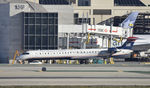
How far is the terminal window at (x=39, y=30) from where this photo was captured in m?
99.9

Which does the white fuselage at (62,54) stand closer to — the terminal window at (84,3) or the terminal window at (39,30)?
the terminal window at (39,30)

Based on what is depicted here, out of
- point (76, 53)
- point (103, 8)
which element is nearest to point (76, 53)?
point (76, 53)

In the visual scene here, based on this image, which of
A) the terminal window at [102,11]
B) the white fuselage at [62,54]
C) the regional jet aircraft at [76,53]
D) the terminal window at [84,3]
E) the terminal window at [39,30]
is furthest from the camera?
the terminal window at [84,3]

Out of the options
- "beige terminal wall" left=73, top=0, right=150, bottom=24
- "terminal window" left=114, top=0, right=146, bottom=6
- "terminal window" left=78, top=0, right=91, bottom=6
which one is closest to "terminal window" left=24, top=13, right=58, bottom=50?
"beige terminal wall" left=73, top=0, right=150, bottom=24

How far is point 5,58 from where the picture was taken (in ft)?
328

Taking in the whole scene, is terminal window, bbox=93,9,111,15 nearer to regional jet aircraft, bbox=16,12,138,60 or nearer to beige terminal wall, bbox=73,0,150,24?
beige terminal wall, bbox=73,0,150,24

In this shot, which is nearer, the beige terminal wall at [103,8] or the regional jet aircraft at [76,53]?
the regional jet aircraft at [76,53]

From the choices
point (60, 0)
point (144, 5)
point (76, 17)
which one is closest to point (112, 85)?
point (76, 17)

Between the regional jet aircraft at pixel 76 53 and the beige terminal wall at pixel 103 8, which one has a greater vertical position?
the beige terminal wall at pixel 103 8

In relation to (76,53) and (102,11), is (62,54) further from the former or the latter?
(102,11)

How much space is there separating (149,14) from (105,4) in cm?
2031

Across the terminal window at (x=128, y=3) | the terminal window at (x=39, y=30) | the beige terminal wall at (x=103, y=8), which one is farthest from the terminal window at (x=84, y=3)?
the terminal window at (x=39, y=30)

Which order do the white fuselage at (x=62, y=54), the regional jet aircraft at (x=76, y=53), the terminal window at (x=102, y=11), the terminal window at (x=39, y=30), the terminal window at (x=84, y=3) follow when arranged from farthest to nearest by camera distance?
the terminal window at (x=84, y=3)
the terminal window at (x=102, y=11)
the terminal window at (x=39, y=30)
the regional jet aircraft at (x=76, y=53)
the white fuselage at (x=62, y=54)

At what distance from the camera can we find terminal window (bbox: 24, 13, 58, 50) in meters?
99.9
